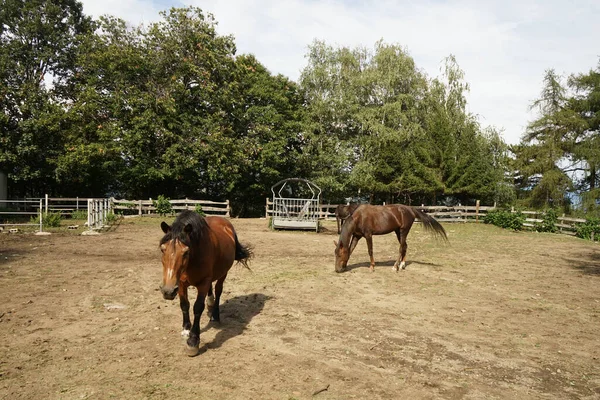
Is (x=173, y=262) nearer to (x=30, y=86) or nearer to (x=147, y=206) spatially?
(x=147, y=206)

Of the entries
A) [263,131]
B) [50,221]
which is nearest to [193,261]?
[50,221]

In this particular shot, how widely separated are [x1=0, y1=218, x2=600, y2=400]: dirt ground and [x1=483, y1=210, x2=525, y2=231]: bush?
Result: 45.3 feet

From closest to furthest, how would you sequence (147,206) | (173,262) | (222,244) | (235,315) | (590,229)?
(173,262) < (222,244) < (235,315) < (590,229) < (147,206)

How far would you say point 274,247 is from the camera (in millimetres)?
14367

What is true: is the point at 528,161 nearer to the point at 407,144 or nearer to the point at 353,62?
the point at 407,144

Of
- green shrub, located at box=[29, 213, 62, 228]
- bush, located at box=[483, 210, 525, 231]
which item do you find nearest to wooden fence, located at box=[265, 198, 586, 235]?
bush, located at box=[483, 210, 525, 231]

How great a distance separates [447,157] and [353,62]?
11.6 m

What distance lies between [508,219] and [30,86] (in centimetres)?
3119

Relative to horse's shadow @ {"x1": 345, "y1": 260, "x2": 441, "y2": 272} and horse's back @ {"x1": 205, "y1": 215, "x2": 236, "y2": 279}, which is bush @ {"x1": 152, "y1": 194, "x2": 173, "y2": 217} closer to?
horse's shadow @ {"x1": 345, "y1": 260, "x2": 441, "y2": 272}

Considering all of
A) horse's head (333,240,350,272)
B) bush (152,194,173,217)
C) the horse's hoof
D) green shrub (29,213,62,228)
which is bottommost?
the horse's hoof

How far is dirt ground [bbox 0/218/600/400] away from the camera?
4.09 metres


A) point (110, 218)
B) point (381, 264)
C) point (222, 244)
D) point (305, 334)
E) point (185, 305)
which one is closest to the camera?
point (185, 305)

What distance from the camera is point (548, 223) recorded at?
76.4 ft

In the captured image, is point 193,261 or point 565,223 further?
point 565,223
